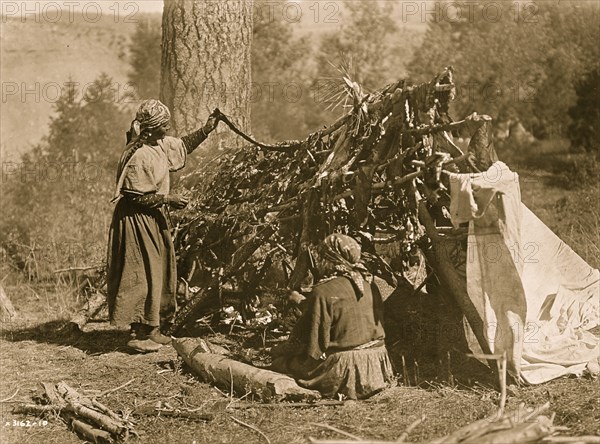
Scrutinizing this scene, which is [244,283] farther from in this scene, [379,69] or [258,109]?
[379,69]

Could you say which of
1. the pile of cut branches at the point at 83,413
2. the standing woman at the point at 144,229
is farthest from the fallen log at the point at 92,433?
the standing woman at the point at 144,229

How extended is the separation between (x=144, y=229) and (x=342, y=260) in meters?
2.02

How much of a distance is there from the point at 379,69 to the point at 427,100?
3011 centimetres

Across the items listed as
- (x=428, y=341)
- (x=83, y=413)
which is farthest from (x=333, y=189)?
(x=83, y=413)

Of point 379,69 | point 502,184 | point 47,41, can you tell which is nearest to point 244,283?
point 502,184

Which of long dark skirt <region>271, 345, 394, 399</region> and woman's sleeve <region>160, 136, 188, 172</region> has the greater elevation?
woman's sleeve <region>160, 136, 188, 172</region>

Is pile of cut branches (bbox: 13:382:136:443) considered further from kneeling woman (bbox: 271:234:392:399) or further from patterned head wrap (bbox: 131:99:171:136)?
patterned head wrap (bbox: 131:99:171:136)

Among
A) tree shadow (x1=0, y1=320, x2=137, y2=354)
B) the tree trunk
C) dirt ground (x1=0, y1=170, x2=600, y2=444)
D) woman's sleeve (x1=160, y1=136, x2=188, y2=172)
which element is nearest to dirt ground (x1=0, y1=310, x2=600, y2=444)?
dirt ground (x1=0, y1=170, x2=600, y2=444)

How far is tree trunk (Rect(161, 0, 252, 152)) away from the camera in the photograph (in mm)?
8492

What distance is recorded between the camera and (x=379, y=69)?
115 ft

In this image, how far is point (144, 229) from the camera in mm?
6727

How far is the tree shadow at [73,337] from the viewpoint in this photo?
714 centimetres

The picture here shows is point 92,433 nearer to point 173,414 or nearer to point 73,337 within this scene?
point 173,414

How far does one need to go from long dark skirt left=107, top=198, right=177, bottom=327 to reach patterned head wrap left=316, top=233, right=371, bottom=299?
1.84m
